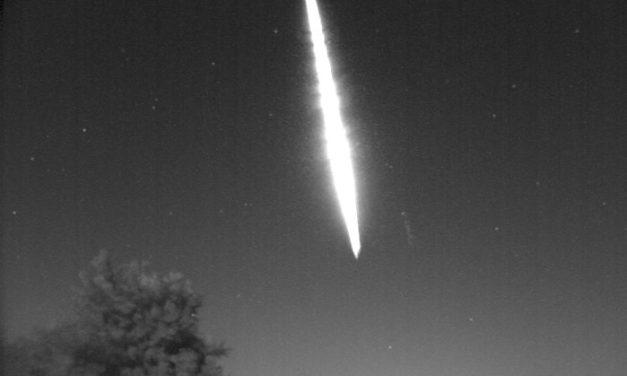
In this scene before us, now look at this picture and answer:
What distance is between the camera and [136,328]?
2286cm

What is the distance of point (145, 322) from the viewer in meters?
23.0

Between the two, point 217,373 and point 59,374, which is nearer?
point 59,374

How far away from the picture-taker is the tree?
2208cm

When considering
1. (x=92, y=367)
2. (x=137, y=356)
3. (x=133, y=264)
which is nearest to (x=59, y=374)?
(x=92, y=367)

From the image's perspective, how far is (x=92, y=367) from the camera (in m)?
21.4

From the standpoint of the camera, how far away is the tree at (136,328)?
22078 mm

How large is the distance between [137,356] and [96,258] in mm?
2929

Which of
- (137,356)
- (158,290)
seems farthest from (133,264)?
(137,356)

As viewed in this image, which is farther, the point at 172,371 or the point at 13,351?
the point at 172,371

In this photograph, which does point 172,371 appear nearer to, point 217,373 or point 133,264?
point 217,373

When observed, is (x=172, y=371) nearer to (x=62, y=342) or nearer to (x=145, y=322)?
(x=145, y=322)

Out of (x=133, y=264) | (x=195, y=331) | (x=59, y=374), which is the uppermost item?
(x=133, y=264)

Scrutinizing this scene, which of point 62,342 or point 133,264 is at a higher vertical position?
point 133,264

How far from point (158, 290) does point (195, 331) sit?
159 cm
